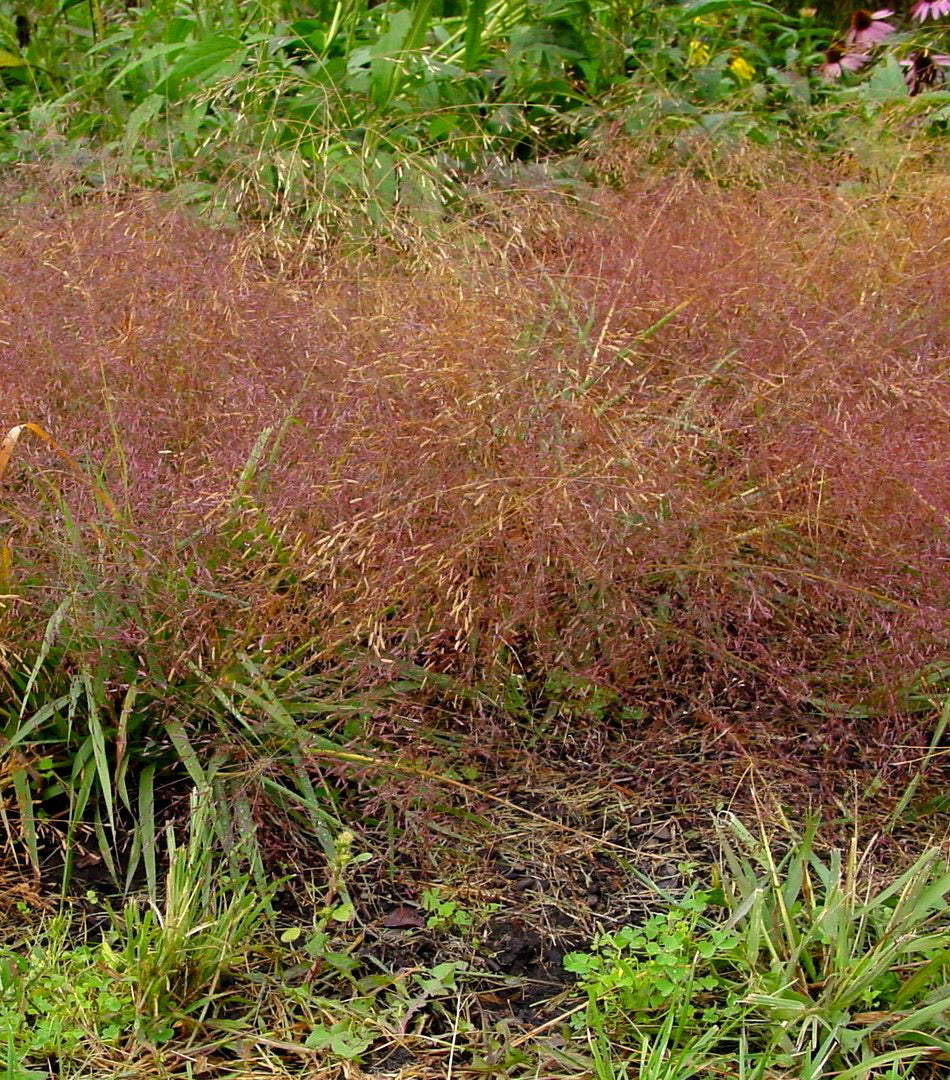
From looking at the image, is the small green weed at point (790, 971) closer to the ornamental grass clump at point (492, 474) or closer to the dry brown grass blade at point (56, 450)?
the ornamental grass clump at point (492, 474)

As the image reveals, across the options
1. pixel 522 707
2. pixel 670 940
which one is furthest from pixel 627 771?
pixel 670 940

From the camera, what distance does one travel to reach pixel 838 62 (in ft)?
13.6

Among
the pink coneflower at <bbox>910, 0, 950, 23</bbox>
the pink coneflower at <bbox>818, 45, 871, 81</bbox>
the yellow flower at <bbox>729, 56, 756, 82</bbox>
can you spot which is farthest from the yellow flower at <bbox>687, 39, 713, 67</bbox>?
the pink coneflower at <bbox>910, 0, 950, 23</bbox>

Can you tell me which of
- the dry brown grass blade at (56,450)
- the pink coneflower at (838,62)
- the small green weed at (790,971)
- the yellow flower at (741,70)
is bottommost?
the small green weed at (790,971)

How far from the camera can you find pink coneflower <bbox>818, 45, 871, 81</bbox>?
4102 millimetres

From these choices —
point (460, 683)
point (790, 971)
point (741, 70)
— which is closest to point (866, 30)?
point (741, 70)

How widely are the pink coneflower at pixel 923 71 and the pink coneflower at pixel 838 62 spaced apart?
268mm

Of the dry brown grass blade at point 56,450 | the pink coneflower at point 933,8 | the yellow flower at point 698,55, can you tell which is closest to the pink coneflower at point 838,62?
the pink coneflower at point 933,8

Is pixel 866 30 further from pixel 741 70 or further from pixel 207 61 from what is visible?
pixel 207 61

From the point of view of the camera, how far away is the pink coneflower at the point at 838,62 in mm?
4102

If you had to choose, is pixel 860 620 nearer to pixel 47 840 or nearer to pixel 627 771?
pixel 627 771

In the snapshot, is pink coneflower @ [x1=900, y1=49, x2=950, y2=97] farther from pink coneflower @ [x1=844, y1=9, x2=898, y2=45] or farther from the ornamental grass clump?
the ornamental grass clump

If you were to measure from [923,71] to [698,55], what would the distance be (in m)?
0.67

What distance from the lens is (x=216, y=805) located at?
5.71 ft
